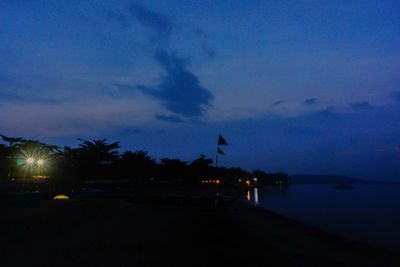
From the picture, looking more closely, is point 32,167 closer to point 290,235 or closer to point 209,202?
point 209,202

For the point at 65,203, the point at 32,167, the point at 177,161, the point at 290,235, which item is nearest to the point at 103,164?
the point at 32,167

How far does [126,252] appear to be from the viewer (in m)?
13.7

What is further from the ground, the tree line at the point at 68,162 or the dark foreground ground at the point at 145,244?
the tree line at the point at 68,162

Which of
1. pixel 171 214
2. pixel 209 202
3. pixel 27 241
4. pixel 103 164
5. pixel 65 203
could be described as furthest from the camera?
pixel 103 164

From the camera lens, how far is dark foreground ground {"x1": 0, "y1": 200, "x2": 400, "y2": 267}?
12.7m

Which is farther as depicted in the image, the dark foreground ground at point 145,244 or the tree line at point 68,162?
the tree line at point 68,162

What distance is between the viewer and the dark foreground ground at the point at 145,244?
1270 cm

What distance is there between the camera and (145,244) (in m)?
15.5

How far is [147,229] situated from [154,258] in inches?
269

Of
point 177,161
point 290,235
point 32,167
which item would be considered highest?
point 177,161

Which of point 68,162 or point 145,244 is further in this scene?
point 68,162

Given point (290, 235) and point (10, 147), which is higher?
point (10, 147)

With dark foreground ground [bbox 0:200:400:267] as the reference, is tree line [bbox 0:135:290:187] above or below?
above

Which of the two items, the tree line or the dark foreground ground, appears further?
the tree line
